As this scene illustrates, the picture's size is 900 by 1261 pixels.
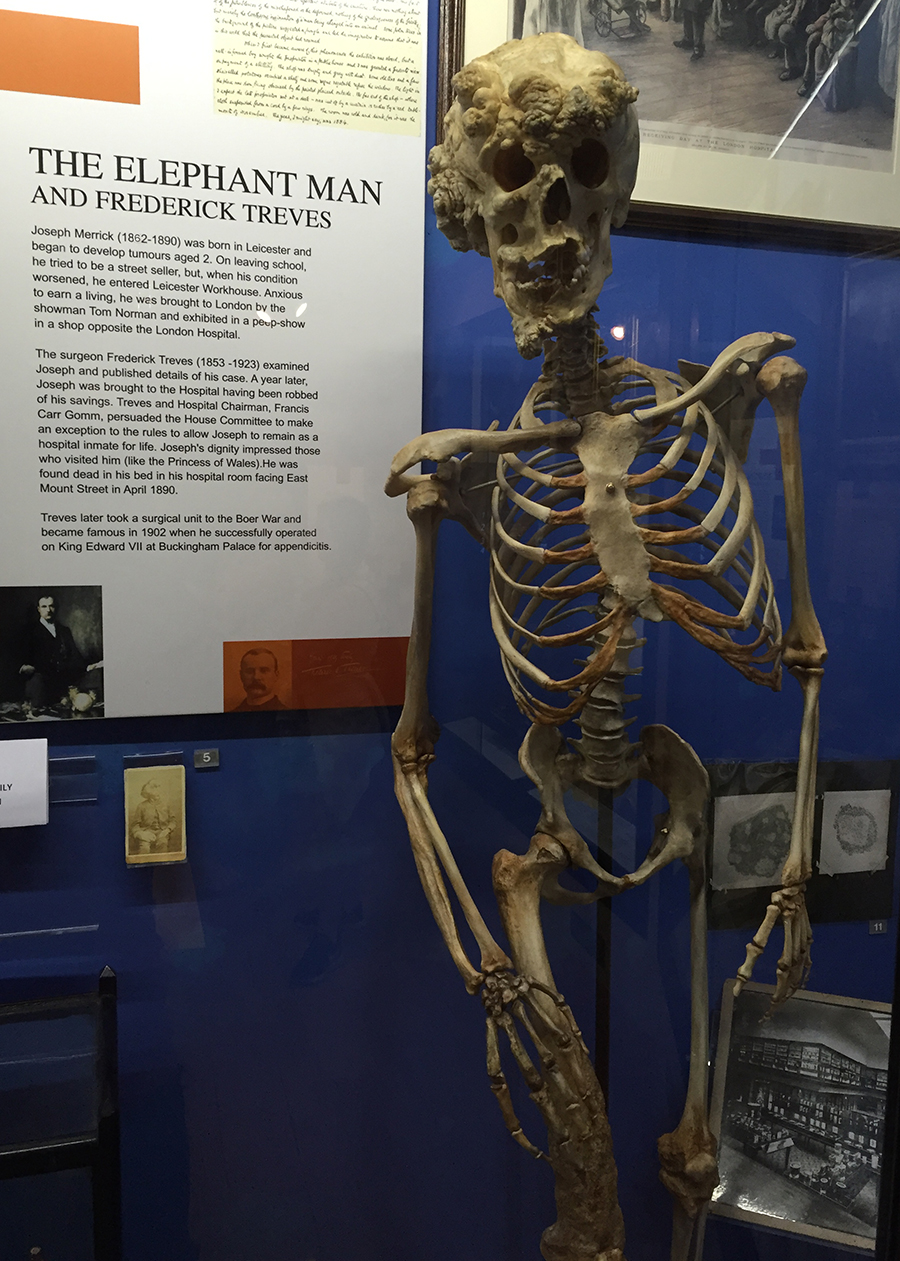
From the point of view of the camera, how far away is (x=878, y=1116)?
159 cm

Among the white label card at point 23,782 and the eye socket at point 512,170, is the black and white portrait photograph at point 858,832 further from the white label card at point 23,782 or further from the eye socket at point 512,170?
the white label card at point 23,782

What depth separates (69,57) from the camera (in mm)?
1454

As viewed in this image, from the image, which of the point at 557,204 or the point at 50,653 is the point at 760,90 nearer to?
the point at 557,204

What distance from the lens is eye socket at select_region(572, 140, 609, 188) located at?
1229 mm

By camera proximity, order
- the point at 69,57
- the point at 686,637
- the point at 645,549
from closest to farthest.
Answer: the point at 645,549 < the point at 69,57 < the point at 686,637

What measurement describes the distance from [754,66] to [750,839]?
1229 millimetres

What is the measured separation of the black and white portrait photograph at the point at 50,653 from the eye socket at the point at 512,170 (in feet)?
2.75

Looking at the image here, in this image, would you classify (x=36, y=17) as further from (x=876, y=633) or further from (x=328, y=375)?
(x=876, y=633)

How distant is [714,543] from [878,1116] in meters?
0.94

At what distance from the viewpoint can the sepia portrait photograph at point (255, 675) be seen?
1.62 metres

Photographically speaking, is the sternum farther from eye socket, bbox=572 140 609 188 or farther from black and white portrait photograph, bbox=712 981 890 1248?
black and white portrait photograph, bbox=712 981 890 1248

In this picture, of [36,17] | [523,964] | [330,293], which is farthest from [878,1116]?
[36,17]

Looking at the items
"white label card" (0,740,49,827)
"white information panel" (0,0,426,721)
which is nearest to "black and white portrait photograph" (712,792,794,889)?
"white information panel" (0,0,426,721)

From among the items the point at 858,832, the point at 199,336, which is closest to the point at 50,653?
the point at 199,336
